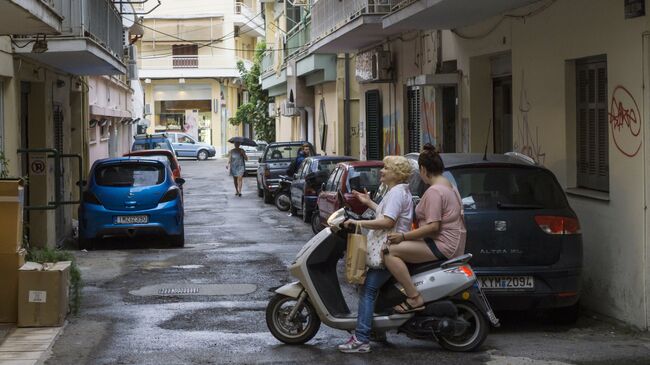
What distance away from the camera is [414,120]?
19953mm

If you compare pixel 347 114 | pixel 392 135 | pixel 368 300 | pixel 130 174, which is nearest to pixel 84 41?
pixel 130 174

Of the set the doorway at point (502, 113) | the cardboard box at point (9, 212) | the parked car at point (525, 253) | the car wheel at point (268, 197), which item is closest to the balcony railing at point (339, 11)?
the doorway at point (502, 113)

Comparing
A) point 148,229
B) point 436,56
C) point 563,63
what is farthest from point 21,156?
point 563,63

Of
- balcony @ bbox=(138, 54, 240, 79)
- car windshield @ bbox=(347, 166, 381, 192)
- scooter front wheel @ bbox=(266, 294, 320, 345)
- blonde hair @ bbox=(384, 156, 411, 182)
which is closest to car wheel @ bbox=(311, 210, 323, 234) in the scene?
car windshield @ bbox=(347, 166, 381, 192)

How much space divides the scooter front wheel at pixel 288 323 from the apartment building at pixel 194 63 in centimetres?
5527

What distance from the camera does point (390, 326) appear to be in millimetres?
8023

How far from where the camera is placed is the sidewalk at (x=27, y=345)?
26.1 feet

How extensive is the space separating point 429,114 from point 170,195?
514 centimetres

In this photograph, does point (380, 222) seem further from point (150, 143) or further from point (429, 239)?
point (150, 143)

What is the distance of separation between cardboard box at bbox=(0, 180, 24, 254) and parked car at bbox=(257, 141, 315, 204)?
58.3 feet

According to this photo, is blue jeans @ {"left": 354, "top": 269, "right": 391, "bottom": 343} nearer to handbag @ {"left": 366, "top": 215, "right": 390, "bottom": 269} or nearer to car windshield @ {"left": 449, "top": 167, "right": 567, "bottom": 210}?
handbag @ {"left": 366, "top": 215, "right": 390, "bottom": 269}

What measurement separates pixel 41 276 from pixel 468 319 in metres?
4.20

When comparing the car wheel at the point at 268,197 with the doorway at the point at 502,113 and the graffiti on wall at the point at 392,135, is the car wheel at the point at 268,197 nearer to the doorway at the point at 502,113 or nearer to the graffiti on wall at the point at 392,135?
the graffiti on wall at the point at 392,135

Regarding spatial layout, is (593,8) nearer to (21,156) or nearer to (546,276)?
(546,276)
